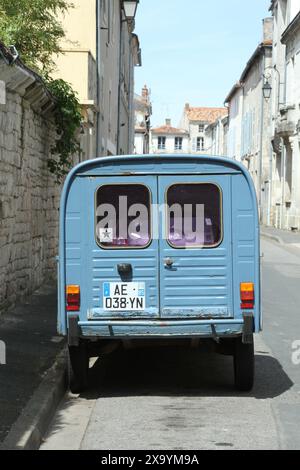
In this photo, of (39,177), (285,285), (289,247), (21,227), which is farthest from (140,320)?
(289,247)

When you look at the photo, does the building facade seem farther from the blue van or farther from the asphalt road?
the blue van

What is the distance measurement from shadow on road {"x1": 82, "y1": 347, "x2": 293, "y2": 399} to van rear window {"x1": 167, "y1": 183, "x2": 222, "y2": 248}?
4.59ft

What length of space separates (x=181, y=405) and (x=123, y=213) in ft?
5.77

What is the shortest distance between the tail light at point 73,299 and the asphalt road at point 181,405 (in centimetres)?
83

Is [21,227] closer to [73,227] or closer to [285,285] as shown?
[73,227]

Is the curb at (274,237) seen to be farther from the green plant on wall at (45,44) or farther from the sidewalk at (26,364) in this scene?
the sidewalk at (26,364)

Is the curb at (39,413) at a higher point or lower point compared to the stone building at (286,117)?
lower

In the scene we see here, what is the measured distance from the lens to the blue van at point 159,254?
7.07m

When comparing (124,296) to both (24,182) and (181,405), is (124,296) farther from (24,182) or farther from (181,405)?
(24,182)

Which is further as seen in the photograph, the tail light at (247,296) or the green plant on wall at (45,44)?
the green plant on wall at (45,44)

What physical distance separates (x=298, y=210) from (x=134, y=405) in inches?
1274

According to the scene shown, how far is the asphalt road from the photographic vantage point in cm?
584

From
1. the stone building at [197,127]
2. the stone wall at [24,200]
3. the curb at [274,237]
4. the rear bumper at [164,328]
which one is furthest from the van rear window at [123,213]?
the stone building at [197,127]

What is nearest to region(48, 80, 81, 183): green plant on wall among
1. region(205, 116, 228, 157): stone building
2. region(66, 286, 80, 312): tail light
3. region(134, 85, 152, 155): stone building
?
region(66, 286, 80, 312): tail light
